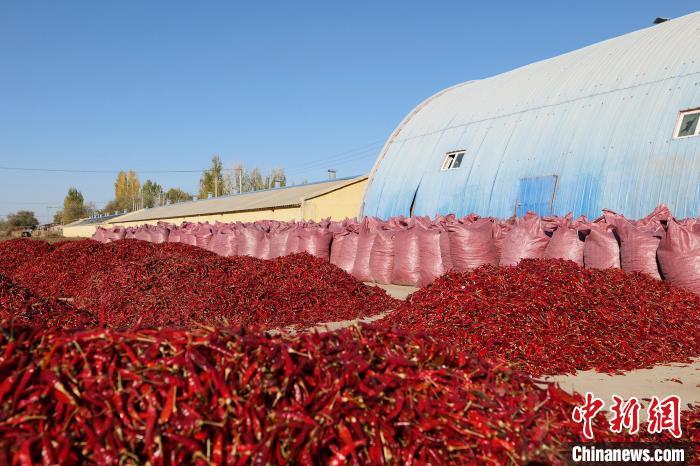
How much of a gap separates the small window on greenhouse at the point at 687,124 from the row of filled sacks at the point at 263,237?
6.85 meters

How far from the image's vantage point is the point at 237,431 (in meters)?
1.97

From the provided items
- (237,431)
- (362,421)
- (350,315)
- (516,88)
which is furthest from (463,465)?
(516,88)

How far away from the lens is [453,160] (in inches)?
612

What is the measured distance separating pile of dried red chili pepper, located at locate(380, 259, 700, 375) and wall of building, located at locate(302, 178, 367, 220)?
14952 mm

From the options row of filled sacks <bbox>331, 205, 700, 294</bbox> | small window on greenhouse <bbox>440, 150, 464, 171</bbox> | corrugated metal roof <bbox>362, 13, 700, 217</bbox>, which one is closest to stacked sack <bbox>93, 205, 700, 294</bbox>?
row of filled sacks <bbox>331, 205, 700, 294</bbox>

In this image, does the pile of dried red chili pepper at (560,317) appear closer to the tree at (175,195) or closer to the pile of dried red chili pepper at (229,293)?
the pile of dried red chili pepper at (229,293)

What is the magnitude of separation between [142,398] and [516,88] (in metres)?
15.4

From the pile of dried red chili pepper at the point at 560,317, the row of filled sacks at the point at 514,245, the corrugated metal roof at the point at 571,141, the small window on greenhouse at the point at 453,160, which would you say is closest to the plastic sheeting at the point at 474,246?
the row of filled sacks at the point at 514,245

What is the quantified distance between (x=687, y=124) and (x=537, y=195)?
3212 millimetres

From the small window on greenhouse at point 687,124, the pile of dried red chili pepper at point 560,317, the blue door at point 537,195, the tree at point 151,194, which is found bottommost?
the pile of dried red chili pepper at point 560,317

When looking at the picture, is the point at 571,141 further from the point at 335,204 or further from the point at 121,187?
the point at 121,187

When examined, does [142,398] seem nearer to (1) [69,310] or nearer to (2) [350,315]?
(1) [69,310]

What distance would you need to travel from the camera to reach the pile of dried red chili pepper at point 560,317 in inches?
195

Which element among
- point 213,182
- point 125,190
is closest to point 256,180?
point 213,182
